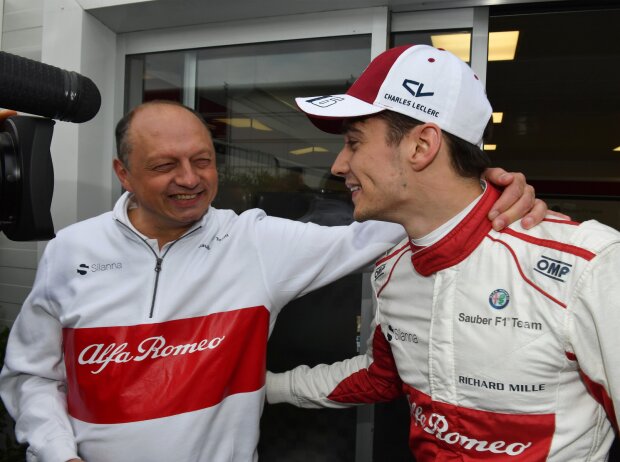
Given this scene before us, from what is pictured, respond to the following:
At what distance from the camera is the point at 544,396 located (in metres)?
1.04

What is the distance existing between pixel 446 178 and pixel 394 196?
12 centimetres

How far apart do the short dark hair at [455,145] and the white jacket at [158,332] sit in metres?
0.40

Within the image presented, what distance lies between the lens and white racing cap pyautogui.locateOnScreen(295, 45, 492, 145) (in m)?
1.16

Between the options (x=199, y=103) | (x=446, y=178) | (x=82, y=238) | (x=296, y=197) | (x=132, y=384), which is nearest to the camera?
(x=446, y=178)

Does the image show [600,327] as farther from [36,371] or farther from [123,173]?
[36,371]

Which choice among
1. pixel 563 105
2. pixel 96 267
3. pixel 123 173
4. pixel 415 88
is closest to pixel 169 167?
pixel 123 173

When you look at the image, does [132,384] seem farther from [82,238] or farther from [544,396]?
[544,396]

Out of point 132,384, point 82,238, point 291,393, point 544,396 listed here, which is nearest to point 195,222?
point 82,238

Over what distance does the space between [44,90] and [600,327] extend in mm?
1038

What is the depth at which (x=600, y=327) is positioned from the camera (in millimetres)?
923

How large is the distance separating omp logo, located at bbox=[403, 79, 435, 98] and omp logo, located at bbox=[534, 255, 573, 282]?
431 mm

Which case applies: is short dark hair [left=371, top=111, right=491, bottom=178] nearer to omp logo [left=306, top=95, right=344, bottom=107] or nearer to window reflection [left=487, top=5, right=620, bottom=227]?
omp logo [left=306, top=95, right=344, bottom=107]

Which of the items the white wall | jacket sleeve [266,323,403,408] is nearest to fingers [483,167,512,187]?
jacket sleeve [266,323,403,408]

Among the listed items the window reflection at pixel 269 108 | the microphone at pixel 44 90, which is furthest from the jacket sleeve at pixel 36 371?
the window reflection at pixel 269 108
